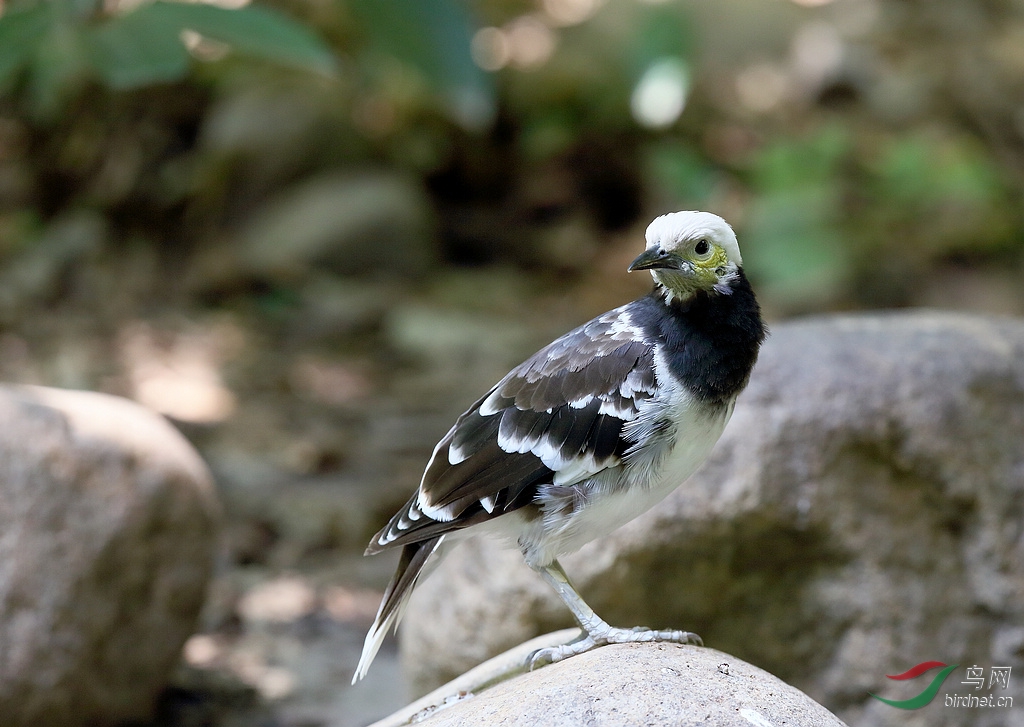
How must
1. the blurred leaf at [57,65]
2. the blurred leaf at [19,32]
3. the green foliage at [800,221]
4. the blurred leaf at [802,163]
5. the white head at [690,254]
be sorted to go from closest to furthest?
the white head at [690,254] → the blurred leaf at [19,32] → the blurred leaf at [57,65] → the green foliage at [800,221] → the blurred leaf at [802,163]

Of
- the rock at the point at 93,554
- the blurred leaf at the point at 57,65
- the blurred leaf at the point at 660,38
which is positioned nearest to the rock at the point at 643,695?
the rock at the point at 93,554

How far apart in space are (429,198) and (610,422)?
8118mm

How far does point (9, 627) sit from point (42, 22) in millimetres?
2889

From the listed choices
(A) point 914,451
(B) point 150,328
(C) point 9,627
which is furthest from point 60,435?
(B) point 150,328

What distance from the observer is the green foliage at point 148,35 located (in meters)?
4.76

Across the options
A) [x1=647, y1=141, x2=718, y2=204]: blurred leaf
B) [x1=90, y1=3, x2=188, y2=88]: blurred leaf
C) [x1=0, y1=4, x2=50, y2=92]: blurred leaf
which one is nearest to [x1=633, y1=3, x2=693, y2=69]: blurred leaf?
[x1=647, y1=141, x2=718, y2=204]: blurred leaf

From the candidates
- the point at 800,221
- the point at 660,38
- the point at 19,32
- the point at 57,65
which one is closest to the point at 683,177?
Answer: the point at 800,221

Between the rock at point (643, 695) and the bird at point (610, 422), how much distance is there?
0.77ft

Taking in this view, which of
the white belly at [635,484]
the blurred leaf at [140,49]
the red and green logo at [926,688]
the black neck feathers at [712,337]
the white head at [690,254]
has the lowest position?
the red and green logo at [926,688]

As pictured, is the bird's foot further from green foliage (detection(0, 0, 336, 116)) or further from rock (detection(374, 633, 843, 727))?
green foliage (detection(0, 0, 336, 116))

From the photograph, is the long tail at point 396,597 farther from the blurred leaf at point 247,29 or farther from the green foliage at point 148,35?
the blurred leaf at point 247,29

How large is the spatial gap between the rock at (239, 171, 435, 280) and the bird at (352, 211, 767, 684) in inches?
273

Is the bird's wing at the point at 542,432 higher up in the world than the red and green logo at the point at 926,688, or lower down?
higher up

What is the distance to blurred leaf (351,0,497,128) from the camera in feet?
21.0
